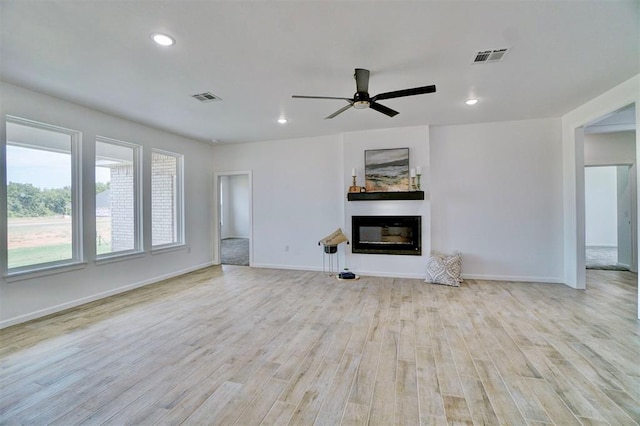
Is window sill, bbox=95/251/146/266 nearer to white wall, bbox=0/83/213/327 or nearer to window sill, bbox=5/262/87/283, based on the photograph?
white wall, bbox=0/83/213/327

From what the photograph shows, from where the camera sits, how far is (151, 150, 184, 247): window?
5301 millimetres

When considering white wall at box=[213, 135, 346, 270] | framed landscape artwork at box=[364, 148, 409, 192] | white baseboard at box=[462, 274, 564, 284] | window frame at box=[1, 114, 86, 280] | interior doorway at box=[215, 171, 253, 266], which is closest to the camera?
window frame at box=[1, 114, 86, 280]

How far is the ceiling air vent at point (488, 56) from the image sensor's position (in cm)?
261

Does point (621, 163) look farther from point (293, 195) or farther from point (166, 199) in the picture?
point (166, 199)

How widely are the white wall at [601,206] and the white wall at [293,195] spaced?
8272mm

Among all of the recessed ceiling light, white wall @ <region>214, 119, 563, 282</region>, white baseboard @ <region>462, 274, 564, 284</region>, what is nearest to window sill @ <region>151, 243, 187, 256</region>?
white wall @ <region>214, 119, 563, 282</region>

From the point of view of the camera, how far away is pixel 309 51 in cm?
258

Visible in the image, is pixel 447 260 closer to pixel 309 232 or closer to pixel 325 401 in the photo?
pixel 309 232

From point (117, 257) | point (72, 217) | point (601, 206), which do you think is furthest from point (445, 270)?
point (601, 206)

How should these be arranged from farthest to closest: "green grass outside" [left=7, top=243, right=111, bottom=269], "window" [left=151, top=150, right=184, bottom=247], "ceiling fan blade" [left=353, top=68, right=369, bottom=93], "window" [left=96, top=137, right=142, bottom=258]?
"window" [left=151, top=150, right=184, bottom=247], "window" [left=96, top=137, right=142, bottom=258], "green grass outside" [left=7, top=243, right=111, bottom=269], "ceiling fan blade" [left=353, top=68, right=369, bottom=93]

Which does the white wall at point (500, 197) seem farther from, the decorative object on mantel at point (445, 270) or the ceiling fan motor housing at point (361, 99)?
the ceiling fan motor housing at point (361, 99)

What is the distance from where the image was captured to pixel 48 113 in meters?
3.60

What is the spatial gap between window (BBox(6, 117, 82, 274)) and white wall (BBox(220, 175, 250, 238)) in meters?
7.60

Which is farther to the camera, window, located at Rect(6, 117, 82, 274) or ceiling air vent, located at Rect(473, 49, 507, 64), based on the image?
window, located at Rect(6, 117, 82, 274)
